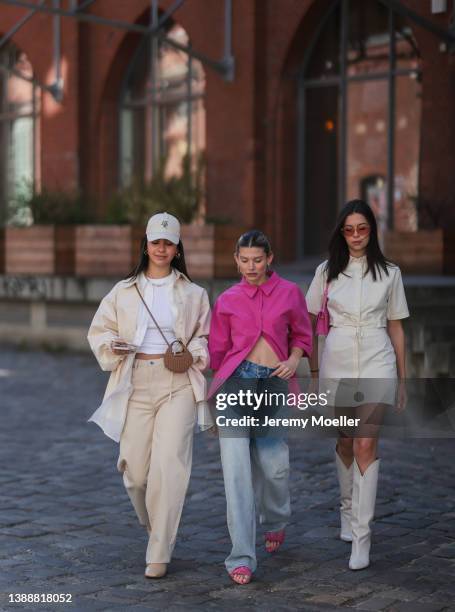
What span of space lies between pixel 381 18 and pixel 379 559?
13.6m

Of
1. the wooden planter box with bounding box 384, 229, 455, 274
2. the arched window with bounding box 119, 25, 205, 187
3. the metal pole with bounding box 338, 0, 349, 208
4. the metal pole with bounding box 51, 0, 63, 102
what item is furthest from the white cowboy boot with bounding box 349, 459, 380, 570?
the metal pole with bounding box 51, 0, 63, 102

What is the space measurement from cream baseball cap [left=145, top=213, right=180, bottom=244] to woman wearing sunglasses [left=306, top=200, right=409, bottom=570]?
805 mm

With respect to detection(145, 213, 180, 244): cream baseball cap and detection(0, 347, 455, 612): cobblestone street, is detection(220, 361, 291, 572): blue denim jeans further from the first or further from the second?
detection(145, 213, 180, 244): cream baseball cap

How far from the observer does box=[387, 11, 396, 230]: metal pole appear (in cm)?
1812

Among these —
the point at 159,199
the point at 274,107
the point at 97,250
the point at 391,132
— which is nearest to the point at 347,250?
the point at 159,199

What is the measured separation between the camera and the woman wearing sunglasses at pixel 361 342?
229 inches

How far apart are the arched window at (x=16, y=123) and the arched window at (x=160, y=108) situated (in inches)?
92.4

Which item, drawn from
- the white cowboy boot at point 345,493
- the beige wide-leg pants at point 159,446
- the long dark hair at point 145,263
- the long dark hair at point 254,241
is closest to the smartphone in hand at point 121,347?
the beige wide-leg pants at point 159,446

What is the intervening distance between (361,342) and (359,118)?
43.9ft

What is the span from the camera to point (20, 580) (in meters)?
5.59

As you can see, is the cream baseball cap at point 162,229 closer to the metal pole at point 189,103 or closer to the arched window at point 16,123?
the metal pole at point 189,103

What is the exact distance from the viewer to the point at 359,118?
18797 mm

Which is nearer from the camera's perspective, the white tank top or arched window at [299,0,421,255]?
the white tank top

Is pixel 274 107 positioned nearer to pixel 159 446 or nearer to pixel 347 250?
pixel 347 250
